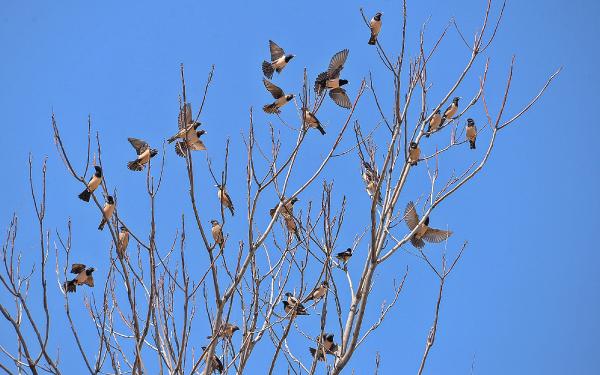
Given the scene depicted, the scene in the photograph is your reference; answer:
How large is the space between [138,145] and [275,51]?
243 centimetres

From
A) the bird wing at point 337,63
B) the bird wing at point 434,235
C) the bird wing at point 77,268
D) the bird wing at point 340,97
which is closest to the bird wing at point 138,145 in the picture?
the bird wing at point 77,268

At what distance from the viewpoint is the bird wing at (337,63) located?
846 cm

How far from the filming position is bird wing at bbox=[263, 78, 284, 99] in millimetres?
8959

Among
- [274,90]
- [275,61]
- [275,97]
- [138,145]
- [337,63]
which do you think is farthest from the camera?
[275,61]

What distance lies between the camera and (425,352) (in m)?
4.05

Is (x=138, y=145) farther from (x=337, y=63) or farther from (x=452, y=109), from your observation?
(x=452, y=109)

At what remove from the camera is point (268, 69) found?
9352 mm

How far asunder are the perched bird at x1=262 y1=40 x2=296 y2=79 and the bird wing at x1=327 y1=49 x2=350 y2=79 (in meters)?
1.03

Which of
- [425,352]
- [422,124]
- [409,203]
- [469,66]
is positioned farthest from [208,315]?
[409,203]

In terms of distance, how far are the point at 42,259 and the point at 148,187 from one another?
24.6 inches

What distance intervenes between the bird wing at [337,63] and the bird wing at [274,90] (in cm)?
74

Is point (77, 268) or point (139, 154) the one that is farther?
point (139, 154)

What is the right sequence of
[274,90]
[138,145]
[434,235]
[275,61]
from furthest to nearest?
[275,61], [274,90], [138,145], [434,235]

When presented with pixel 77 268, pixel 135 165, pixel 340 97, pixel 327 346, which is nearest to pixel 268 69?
pixel 340 97
